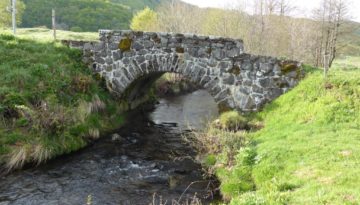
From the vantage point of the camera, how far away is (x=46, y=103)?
16531mm

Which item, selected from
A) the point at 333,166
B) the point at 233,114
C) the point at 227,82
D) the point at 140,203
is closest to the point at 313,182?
the point at 333,166

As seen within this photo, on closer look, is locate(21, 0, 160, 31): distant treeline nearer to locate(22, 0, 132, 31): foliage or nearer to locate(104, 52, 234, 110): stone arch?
locate(22, 0, 132, 31): foliage

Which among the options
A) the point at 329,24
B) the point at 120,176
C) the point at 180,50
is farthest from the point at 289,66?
the point at 329,24

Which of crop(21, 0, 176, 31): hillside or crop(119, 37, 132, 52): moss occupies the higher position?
crop(21, 0, 176, 31): hillside

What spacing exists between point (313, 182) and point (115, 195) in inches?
237

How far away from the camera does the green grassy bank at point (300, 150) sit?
8.98 m

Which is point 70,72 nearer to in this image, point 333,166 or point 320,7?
point 333,166

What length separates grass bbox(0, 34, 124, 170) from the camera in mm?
14844

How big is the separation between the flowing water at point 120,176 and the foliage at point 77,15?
65975mm

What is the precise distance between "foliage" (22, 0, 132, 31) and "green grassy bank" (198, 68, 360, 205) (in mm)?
69014

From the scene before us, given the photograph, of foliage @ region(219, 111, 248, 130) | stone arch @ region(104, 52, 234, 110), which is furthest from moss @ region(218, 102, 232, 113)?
foliage @ region(219, 111, 248, 130)

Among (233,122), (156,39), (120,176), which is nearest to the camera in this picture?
(120,176)

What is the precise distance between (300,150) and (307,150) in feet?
0.71

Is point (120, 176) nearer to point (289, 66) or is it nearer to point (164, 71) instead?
point (164, 71)
